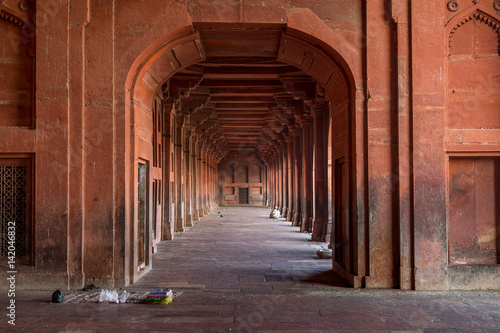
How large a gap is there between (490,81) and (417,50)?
1.24m

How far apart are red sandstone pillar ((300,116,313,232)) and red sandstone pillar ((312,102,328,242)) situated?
5.14ft

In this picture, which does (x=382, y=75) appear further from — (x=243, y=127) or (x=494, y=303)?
(x=243, y=127)

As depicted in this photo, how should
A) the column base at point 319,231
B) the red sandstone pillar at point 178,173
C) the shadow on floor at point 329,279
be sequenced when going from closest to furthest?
the shadow on floor at point 329,279 → the column base at point 319,231 → the red sandstone pillar at point 178,173

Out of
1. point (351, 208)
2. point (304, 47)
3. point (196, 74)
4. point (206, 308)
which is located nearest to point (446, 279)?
point (351, 208)

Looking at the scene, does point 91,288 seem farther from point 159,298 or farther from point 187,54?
point 187,54

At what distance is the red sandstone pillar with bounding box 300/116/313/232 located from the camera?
537 inches

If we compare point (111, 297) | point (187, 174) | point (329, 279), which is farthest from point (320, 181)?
point (111, 297)

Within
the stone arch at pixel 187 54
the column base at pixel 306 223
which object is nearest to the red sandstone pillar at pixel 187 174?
the column base at pixel 306 223

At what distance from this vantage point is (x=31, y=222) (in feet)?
19.7

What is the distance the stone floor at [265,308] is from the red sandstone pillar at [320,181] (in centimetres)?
404

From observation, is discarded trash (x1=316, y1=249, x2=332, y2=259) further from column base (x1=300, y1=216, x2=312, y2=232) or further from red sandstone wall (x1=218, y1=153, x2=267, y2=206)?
red sandstone wall (x1=218, y1=153, x2=267, y2=206)

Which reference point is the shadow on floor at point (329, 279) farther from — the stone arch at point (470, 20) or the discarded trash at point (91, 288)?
the stone arch at point (470, 20)

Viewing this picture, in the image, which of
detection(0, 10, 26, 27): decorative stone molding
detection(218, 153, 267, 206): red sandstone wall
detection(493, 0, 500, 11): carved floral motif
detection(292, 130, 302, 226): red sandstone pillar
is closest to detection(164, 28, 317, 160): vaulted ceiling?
detection(292, 130, 302, 226): red sandstone pillar

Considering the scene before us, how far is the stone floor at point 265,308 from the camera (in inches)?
173
